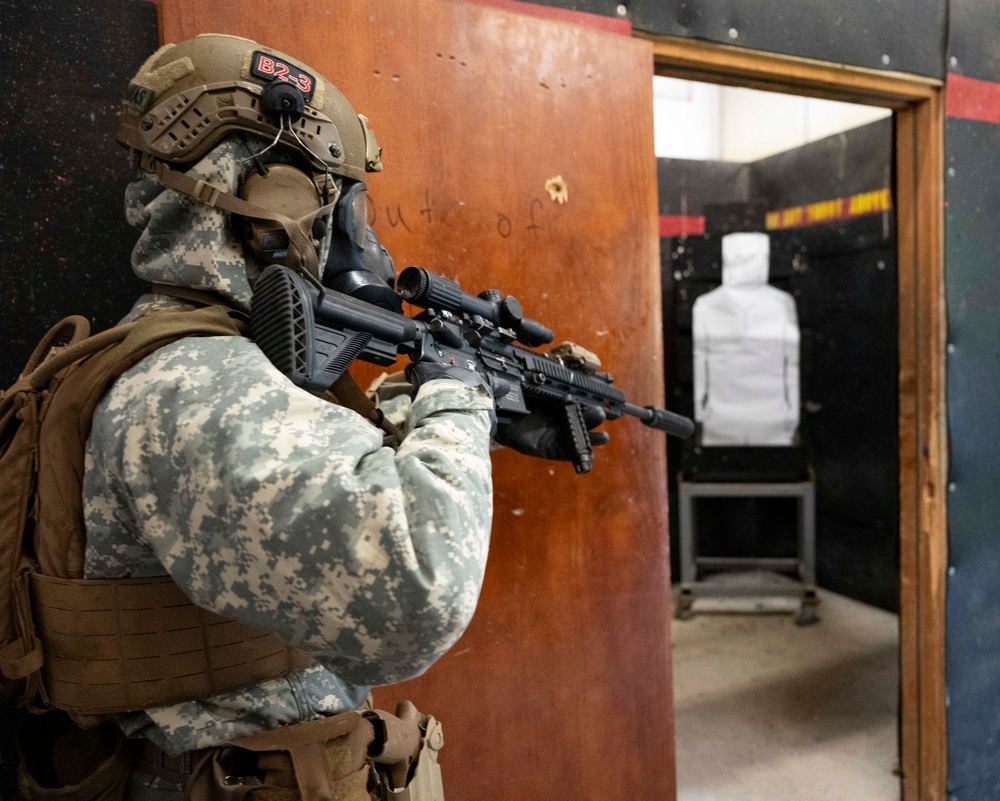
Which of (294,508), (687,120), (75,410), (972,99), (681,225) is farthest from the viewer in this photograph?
(687,120)

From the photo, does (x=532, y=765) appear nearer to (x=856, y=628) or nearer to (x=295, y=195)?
(x=295, y=195)

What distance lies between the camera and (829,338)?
4.36 metres

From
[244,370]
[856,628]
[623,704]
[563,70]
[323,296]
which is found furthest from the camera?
[856,628]

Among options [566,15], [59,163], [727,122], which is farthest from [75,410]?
[727,122]

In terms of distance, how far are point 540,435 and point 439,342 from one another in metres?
0.45

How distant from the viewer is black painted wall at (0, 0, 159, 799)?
1.34 metres

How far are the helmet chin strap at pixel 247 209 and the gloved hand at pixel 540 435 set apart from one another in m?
0.65

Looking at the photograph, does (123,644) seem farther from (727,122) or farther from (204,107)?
(727,122)

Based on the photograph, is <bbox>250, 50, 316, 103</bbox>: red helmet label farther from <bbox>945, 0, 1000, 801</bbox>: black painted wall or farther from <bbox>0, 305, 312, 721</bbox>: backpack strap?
<bbox>945, 0, 1000, 801</bbox>: black painted wall

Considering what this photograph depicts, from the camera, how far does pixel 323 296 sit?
0.95 metres

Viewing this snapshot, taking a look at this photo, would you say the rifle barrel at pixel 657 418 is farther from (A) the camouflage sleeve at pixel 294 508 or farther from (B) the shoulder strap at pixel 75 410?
(B) the shoulder strap at pixel 75 410

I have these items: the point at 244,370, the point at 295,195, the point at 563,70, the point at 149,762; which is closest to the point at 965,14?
the point at 563,70

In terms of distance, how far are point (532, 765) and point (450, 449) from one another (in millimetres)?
1187

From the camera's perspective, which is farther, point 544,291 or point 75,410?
point 544,291
